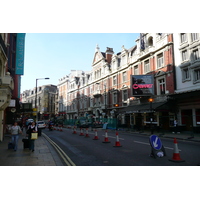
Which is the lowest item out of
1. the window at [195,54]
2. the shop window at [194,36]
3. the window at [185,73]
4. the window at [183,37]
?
the window at [185,73]

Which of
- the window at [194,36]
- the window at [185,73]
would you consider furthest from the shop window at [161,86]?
the window at [194,36]

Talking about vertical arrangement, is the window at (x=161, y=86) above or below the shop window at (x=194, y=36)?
below

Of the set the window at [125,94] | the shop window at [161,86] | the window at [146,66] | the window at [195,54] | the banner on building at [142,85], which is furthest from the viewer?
the window at [125,94]

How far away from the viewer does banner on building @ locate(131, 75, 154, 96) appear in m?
26.2

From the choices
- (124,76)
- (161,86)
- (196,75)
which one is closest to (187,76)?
(196,75)

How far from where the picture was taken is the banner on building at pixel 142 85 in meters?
26.2

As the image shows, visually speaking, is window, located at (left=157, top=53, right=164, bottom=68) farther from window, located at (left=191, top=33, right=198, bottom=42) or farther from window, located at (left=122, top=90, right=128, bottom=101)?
window, located at (left=122, top=90, right=128, bottom=101)

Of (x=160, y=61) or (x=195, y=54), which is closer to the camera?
(x=195, y=54)

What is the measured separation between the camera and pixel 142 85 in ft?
87.2

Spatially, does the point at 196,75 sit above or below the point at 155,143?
above

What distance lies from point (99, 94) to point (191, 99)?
25437mm

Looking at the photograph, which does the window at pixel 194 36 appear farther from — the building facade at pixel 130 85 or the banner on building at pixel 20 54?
the banner on building at pixel 20 54

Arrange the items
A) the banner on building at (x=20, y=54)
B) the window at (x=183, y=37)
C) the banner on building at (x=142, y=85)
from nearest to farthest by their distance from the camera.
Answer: the banner on building at (x=20, y=54)
the window at (x=183, y=37)
the banner on building at (x=142, y=85)

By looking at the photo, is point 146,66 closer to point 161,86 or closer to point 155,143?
point 161,86
